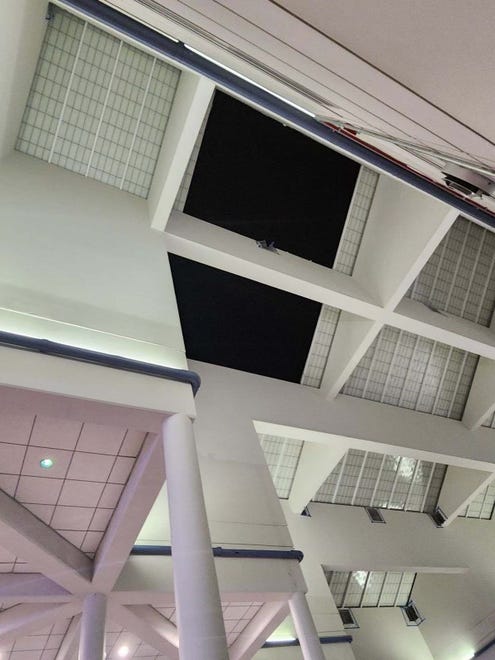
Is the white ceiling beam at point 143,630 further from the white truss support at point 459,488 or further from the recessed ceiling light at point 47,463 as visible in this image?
the white truss support at point 459,488

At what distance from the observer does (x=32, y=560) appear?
215 inches

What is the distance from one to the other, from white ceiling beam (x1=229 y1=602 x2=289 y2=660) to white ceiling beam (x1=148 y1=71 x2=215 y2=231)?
6.26 meters

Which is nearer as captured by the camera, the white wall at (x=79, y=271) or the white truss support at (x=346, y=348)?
the white wall at (x=79, y=271)

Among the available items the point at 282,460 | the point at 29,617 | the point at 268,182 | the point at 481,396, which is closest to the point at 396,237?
the point at 268,182

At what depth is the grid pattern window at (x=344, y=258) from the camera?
10664 millimetres

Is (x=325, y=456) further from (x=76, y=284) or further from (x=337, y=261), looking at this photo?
(x=76, y=284)

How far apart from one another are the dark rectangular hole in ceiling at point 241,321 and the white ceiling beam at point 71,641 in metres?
5.02

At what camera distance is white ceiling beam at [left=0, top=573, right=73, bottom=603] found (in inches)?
236

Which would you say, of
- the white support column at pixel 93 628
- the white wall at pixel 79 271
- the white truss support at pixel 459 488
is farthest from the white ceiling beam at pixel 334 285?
the white support column at pixel 93 628

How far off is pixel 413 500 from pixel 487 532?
294cm

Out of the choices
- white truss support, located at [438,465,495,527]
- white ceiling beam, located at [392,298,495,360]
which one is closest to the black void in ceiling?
white ceiling beam, located at [392,298,495,360]

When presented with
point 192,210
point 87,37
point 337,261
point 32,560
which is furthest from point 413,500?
point 87,37

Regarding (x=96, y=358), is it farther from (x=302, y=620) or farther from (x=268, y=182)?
(x=268, y=182)

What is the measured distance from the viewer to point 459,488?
1448 cm
